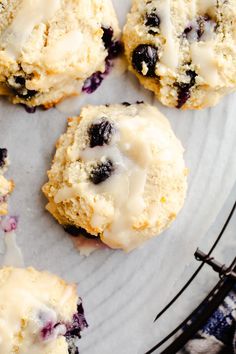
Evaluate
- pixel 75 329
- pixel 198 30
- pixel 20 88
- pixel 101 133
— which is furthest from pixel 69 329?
pixel 198 30

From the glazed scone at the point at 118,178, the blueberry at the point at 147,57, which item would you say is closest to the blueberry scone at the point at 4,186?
the glazed scone at the point at 118,178

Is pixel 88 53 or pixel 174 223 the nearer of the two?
pixel 88 53

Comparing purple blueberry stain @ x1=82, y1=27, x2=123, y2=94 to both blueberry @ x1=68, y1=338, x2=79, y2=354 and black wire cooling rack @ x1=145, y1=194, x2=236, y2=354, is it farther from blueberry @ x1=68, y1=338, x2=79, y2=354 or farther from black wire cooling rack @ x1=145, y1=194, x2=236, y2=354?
blueberry @ x1=68, y1=338, x2=79, y2=354

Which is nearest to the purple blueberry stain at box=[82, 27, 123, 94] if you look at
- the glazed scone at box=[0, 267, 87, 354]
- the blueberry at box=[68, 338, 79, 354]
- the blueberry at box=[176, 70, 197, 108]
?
the blueberry at box=[176, 70, 197, 108]

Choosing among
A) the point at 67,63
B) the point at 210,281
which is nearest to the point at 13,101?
the point at 67,63

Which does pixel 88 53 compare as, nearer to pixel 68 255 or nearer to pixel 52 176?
pixel 52 176

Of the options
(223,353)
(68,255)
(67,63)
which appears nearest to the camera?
(67,63)
